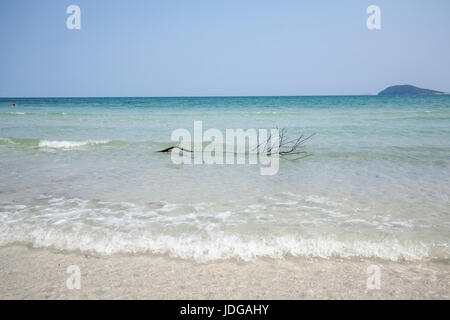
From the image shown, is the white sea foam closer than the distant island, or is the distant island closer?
the white sea foam

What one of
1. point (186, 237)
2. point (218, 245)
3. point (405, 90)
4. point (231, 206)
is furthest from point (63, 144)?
point (405, 90)

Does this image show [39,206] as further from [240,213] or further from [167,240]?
[240,213]

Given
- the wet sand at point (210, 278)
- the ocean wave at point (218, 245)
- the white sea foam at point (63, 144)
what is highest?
the white sea foam at point (63, 144)

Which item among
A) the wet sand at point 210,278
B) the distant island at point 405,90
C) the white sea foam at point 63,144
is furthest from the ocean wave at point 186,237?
the distant island at point 405,90

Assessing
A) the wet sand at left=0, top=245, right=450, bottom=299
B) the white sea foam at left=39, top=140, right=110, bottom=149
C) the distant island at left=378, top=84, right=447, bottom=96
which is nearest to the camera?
the wet sand at left=0, top=245, right=450, bottom=299

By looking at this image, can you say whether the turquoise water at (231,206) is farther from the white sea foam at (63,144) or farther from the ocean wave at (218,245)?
the white sea foam at (63,144)

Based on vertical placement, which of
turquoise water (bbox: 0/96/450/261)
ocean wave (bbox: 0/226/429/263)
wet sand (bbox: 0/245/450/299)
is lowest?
wet sand (bbox: 0/245/450/299)

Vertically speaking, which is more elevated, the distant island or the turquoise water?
the distant island

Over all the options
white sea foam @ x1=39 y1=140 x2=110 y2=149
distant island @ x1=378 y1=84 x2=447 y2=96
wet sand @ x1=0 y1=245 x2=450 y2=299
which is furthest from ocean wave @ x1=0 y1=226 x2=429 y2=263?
distant island @ x1=378 y1=84 x2=447 y2=96

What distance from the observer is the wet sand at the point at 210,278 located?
211cm

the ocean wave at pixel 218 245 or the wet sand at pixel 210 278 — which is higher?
the ocean wave at pixel 218 245

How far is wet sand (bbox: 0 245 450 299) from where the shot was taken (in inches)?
82.9

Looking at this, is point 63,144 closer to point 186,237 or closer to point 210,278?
point 186,237

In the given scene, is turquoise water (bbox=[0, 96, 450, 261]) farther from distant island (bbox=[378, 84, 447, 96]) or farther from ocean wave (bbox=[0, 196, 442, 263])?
distant island (bbox=[378, 84, 447, 96])
